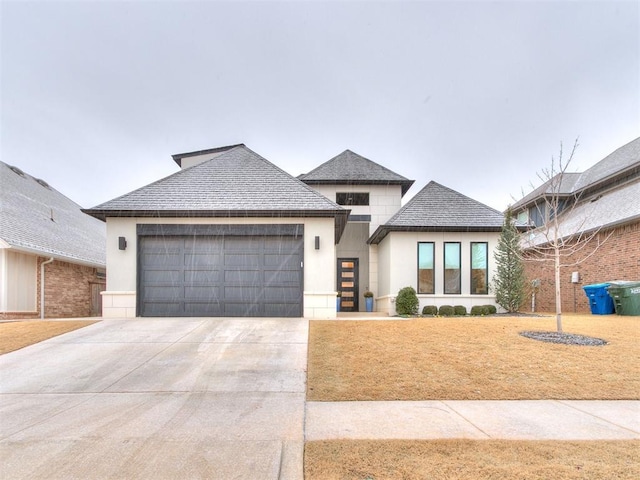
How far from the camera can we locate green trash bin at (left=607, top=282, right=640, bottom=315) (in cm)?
1120

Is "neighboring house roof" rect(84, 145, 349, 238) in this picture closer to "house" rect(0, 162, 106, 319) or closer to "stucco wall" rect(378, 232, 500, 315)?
"stucco wall" rect(378, 232, 500, 315)

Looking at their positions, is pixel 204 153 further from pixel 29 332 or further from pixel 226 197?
pixel 29 332

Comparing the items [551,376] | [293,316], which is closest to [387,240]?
[293,316]

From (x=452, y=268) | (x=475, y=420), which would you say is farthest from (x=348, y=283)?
(x=475, y=420)

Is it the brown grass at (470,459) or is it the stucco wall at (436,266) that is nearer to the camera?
the brown grass at (470,459)

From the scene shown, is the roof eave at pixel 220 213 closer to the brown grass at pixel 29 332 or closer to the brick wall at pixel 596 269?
the brown grass at pixel 29 332

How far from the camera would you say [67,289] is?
1400cm

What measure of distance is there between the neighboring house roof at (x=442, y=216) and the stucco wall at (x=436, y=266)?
275 mm

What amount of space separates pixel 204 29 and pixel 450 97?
415 inches

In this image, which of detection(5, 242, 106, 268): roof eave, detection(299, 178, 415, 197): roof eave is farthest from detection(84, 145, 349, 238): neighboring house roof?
detection(299, 178, 415, 197): roof eave

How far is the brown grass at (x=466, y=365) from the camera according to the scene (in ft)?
16.7

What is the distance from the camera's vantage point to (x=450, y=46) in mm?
13797

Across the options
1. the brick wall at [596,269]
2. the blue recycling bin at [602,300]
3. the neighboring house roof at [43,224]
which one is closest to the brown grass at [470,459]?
the blue recycling bin at [602,300]

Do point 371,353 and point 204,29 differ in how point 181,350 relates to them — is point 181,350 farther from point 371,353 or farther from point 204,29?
point 204,29
